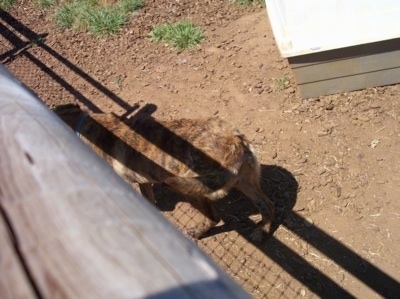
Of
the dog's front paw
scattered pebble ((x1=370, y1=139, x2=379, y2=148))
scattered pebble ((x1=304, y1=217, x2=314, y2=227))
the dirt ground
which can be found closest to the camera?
the dirt ground

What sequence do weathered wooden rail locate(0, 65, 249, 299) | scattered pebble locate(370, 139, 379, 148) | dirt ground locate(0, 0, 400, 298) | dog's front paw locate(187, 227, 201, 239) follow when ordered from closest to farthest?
weathered wooden rail locate(0, 65, 249, 299)
dirt ground locate(0, 0, 400, 298)
dog's front paw locate(187, 227, 201, 239)
scattered pebble locate(370, 139, 379, 148)

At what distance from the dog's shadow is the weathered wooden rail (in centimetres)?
334

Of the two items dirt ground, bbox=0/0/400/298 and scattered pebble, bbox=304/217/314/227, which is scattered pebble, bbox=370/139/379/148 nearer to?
dirt ground, bbox=0/0/400/298

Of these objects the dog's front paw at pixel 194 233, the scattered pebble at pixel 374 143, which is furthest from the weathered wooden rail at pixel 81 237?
the scattered pebble at pixel 374 143

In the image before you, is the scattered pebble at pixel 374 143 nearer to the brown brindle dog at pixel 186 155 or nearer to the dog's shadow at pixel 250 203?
Result: the dog's shadow at pixel 250 203

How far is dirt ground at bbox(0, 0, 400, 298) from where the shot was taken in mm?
3586

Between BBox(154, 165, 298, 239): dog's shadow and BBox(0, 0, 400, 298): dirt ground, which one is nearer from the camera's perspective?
BBox(0, 0, 400, 298): dirt ground

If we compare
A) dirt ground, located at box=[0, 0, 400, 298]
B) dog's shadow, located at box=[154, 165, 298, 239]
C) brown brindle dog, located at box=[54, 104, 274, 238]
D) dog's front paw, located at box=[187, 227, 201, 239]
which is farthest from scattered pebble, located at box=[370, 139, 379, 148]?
dog's front paw, located at box=[187, 227, 201, 239]

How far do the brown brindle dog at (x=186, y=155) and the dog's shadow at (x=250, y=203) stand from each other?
0.64 feet

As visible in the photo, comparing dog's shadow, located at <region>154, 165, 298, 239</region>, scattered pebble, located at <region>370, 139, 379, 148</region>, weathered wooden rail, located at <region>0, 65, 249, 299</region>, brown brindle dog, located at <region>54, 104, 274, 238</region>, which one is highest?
weathered wooden rail, located at <region>0, 65, 249, 299</region>

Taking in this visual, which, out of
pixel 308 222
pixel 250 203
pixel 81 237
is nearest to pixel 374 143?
pixel 308 222

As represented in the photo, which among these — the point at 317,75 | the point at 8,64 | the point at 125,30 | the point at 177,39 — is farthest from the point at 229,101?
the point at 8,64

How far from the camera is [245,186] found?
369 cm

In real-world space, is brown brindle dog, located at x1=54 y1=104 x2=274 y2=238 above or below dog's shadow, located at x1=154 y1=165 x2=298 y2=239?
above
